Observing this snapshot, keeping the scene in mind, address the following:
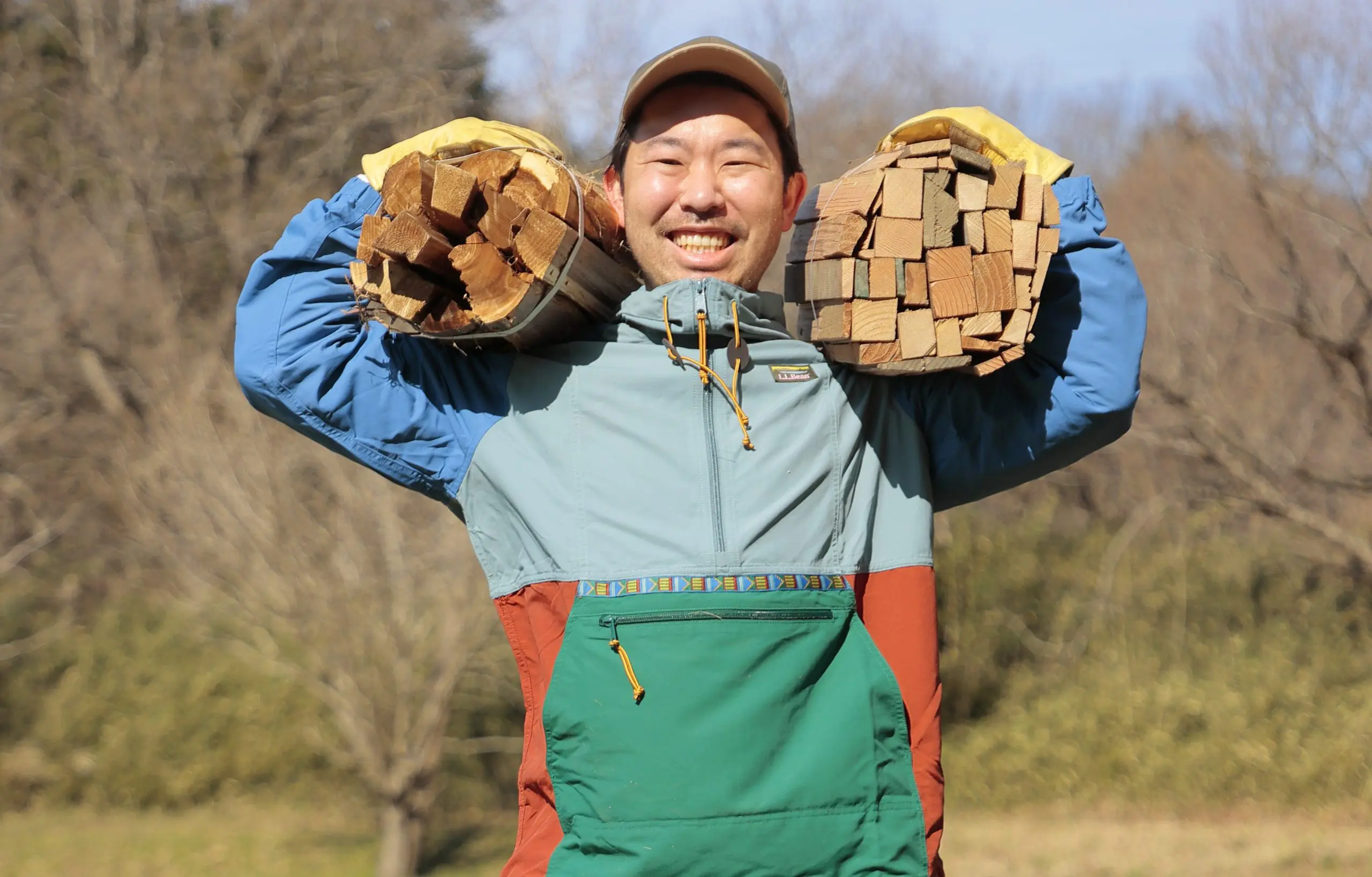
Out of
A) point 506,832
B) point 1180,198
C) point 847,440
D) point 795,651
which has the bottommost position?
point 506,832

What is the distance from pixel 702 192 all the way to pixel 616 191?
0.25 metres

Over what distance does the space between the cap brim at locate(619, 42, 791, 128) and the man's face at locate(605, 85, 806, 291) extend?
27mm

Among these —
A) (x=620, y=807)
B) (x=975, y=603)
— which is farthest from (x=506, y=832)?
(x=620, y=807)

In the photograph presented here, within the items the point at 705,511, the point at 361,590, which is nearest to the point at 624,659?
the point at 705,511

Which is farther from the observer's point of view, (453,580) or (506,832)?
(506,832)

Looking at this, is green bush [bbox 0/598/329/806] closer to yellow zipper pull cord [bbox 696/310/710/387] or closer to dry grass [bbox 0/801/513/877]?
dry grass [bbox 0/801/513/877]

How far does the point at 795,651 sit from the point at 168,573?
7879 mm

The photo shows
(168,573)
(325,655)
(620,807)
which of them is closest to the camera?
(620,807)

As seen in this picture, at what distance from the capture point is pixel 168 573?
29.3ft

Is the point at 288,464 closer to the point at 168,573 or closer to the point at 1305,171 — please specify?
the point at 168,573

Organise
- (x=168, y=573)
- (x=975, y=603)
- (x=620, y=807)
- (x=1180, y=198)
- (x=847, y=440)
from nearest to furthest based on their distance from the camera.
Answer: (x=620, y=807) → (x=847, y=440) → (x=1180, y=198) → (x=168, y=573) → (x=975, y=603)

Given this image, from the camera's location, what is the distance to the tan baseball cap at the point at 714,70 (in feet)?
6.95

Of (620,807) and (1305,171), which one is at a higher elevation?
(1305,171)

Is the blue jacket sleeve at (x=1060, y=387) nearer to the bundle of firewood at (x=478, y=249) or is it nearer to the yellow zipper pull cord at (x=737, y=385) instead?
the yellow zipper pull cord at (x=737, y=385)
